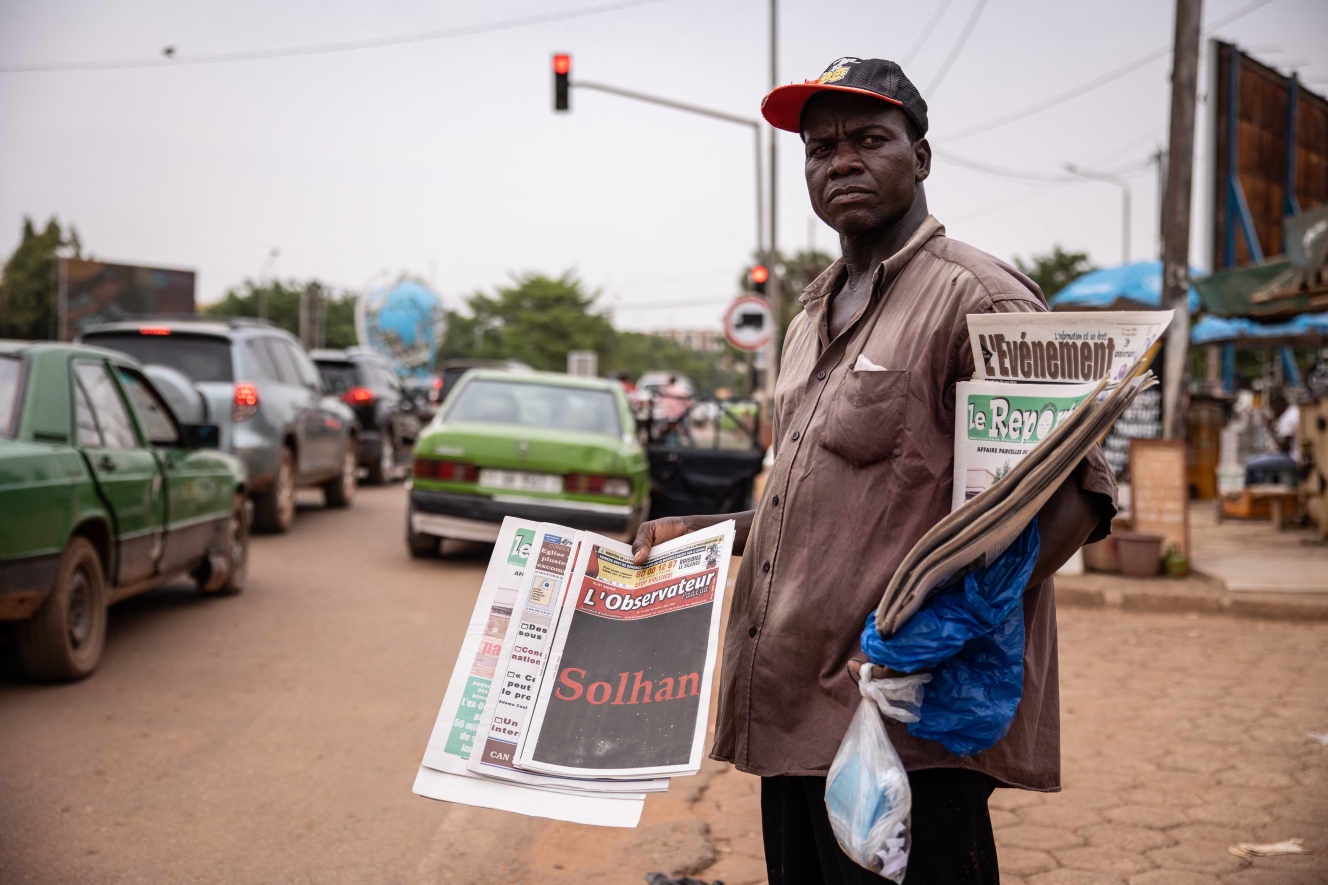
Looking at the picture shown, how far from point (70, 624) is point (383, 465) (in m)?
11.1

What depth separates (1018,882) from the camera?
138 inches

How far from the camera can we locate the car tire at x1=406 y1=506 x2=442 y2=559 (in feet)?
31.7

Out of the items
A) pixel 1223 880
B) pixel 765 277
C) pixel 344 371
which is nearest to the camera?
pixel 1223 880

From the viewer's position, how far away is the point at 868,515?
5.90ft

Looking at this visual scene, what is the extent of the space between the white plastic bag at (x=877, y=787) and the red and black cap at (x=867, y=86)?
34.9 inches

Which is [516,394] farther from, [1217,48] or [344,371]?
[1217,48]

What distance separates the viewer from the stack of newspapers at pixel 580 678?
6.19 ft

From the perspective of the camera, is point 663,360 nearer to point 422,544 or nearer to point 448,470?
point 422,544

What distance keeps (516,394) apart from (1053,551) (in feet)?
28.6

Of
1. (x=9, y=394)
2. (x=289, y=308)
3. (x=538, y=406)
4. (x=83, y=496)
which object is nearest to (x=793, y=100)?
(x=83, y=496)

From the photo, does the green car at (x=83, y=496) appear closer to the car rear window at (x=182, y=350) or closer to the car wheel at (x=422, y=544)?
the car wheel at (x=422, y=544)

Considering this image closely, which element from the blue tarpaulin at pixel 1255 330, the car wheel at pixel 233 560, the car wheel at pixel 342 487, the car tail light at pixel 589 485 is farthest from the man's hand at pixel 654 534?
the blue tarpaulin at pixel 1255 330

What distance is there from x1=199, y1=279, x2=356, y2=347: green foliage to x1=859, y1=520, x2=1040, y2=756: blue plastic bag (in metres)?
68.6

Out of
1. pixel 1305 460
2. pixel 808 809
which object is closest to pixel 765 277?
pixel 1305 460
